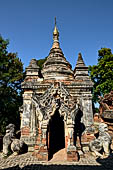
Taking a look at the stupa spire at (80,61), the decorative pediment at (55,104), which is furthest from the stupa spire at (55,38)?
the decorative pediment at (55,104)

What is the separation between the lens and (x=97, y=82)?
2055 cm

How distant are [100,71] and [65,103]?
1402 cm

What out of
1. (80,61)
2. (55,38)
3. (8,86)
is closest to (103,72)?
(55,38)

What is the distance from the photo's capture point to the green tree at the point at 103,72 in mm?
17797

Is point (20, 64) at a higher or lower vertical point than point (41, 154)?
higher

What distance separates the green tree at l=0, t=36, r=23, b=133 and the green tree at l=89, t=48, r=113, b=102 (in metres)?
11.3

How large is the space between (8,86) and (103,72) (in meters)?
13.5

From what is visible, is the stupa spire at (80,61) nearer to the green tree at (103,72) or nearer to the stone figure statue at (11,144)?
the stone figure statue at (11,144)

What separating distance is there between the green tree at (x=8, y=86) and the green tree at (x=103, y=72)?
11.3 meters

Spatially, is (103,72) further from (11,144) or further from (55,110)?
(11,144)

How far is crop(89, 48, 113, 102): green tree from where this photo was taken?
1780cm

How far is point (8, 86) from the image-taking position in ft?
55.3

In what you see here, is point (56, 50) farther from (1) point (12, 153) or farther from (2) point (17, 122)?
(2) point (17, 122)

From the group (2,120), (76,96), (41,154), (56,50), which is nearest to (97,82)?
(56,50)
